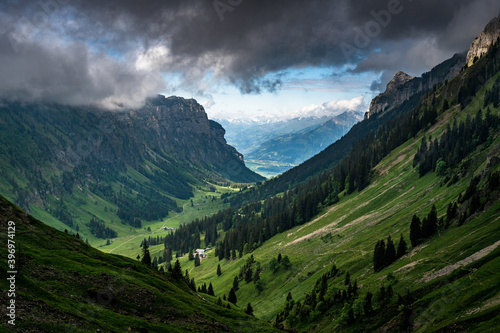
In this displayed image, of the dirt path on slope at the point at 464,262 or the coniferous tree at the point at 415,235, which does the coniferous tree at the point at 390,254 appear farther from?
the dirt path on slope at the point at 464,262

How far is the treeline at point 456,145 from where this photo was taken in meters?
147

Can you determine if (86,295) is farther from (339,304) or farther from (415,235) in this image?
(415,235)

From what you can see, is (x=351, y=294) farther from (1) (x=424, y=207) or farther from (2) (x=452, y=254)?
(1) (x=424, y=207)

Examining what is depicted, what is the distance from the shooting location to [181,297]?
73.0 metres

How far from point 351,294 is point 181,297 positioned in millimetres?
38913

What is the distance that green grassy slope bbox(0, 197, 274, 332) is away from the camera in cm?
4288

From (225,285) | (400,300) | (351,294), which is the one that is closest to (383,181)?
(225,285)

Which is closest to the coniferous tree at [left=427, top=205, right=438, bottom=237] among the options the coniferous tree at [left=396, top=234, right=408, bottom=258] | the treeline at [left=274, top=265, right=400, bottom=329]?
the coniferous tree at [left=396, top=234, right=408, bottom=258]

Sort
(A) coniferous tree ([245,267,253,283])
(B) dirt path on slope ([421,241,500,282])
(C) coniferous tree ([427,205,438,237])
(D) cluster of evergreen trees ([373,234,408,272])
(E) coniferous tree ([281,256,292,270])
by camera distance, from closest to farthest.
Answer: (B) dirt path on slope ([421,241,500,282])
(D) cluster of evergreen trees ([373,234,408,272])
(C) coniferous tree ([427,205,438,237])
(E) coniferous tree ([281,256,292,270])
(A) coniferous tree ([245,267,253,283])
